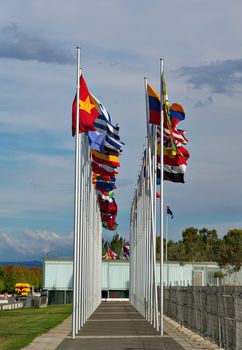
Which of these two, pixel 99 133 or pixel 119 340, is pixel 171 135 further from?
pixel 119 340

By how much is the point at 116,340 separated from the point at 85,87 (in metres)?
9.38

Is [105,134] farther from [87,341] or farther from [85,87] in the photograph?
[87,341]

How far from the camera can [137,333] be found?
31.4 meters

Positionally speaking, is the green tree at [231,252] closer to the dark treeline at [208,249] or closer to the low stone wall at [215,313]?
the dark treeline at [208,249]

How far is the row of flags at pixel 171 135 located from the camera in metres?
33.0

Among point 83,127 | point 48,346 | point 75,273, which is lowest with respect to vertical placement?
point 48,346

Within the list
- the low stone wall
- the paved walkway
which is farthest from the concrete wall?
the paved walkway

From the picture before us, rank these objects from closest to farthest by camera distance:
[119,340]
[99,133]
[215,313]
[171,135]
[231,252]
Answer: [215,313]
[119,340]
[171,135]
[99,133]
[231,252]

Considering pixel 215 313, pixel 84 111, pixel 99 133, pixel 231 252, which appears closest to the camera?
pixel 215 313

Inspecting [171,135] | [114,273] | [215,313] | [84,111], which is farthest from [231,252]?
[215,313]

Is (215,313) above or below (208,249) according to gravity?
below

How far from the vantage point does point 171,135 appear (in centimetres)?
3238

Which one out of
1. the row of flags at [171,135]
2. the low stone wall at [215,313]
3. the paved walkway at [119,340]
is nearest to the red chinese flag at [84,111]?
the row of flags at [171,135]

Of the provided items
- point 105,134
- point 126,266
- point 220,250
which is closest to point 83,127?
point 105,134
